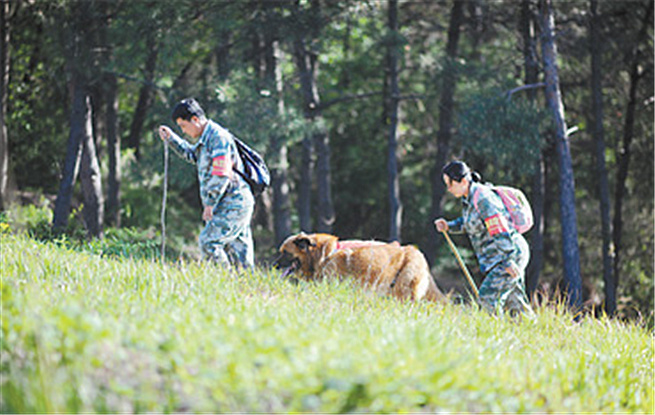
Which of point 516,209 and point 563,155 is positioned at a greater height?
point 563,155

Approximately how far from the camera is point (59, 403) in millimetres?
3570

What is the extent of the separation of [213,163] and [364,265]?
7.34 feet

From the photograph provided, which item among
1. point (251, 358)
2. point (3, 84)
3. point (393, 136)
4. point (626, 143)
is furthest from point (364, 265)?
point (626, 143)

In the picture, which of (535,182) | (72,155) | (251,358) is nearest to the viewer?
(251,358)

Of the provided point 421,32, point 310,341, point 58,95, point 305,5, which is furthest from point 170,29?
point 310,341

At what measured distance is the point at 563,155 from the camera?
49.7 ft

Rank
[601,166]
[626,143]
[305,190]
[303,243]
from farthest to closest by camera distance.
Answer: [305,190] < [626,143] < [601,166] < [303,243]

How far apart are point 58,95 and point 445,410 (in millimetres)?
19439

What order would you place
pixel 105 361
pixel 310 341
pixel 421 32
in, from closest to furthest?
pixel 105 361 → pixel 310 341 → pixel 421 32

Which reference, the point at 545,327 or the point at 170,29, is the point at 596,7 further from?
the point at 545,327

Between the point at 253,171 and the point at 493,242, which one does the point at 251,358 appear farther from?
the point at 493,242

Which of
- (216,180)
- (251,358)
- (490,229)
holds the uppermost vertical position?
(216,180)

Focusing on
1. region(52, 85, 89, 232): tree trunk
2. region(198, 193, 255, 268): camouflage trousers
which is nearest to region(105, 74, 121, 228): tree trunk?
region(52, 85, 89, 232): tree trunk

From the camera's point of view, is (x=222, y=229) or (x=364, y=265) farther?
(x=364, y=265)
